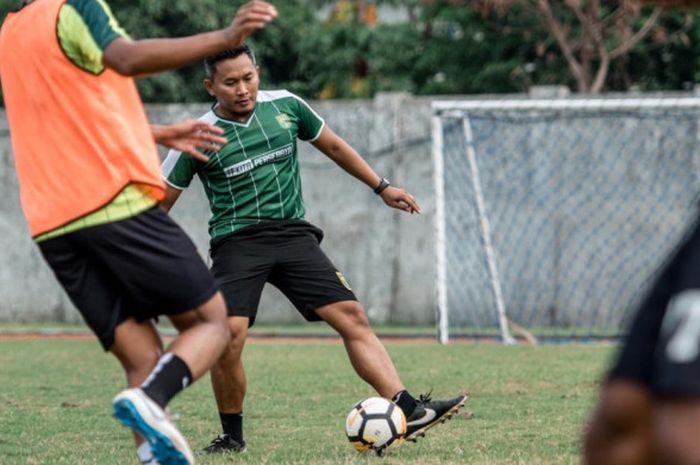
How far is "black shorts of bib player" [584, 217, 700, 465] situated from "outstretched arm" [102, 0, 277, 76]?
2.22 m

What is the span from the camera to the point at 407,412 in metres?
7.09

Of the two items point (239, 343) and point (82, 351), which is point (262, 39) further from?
point (239, 343)

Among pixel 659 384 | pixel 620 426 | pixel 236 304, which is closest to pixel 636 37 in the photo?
pixel 236 304

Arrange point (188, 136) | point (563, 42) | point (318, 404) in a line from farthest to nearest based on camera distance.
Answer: point (563, 42), point (318, 404), point (188, 136)

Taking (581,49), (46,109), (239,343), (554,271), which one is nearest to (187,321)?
(46,109)

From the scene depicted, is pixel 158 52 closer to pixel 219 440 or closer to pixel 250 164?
pixel 250 164

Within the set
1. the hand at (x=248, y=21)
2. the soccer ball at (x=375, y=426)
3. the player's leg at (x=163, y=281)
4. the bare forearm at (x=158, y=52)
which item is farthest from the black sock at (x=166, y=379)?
the soccer ball at (x=375, y=426)

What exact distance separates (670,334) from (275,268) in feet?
14.5

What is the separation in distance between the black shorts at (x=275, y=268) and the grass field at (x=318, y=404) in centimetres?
70

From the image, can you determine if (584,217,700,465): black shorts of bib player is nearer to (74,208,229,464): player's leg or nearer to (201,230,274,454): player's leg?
(74,208,229,464): player's leg

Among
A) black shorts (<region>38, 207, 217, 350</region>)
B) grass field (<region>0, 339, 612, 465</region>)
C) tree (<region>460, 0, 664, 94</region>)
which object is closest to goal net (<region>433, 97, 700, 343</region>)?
grass field (<region>0, 339, 612, 465</region>)

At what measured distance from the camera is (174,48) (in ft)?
16.3

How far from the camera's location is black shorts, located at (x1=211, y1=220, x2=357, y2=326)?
281 inches

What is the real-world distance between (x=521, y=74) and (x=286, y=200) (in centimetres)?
1978
